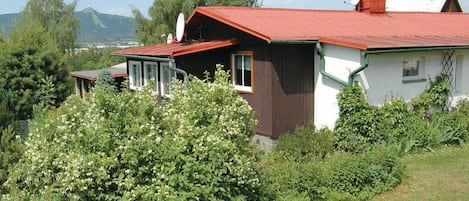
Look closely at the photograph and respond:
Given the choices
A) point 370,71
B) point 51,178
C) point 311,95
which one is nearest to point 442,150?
point 370,71

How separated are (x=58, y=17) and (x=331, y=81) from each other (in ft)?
148

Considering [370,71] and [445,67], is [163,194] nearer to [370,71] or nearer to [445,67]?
[370,71]

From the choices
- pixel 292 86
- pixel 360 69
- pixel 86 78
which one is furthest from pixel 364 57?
pixel 86 78

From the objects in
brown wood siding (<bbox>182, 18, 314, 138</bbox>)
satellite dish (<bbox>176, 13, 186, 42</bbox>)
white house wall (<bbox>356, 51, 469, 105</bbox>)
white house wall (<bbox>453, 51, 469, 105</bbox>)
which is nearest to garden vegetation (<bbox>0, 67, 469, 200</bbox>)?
brown wood siding (<bbox>182, 18, 314, 138</bbox>)

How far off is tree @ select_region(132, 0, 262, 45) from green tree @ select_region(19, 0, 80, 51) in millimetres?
11570

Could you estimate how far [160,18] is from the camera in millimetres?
40812

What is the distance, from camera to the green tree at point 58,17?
48.9 m

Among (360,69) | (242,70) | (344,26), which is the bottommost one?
(242,70)

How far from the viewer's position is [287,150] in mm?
11078

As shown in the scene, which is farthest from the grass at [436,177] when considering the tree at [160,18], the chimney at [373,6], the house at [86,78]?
the tree at [160,18]

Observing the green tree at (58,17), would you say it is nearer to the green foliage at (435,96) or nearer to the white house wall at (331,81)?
the white house wall at (331,81)

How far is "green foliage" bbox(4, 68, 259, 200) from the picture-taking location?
532 cm

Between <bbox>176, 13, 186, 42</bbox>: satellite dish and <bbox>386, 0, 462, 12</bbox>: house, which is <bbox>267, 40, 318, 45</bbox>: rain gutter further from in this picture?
<bbox>386, 0, 462, 12</bbox>: house

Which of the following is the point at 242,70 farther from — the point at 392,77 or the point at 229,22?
the point at 392,77
